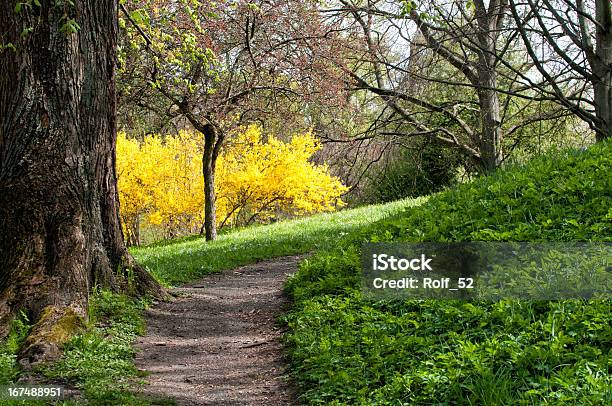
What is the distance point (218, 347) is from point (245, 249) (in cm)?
617

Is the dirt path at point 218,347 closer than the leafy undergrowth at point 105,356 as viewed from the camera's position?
No

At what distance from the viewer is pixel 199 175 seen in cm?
2177

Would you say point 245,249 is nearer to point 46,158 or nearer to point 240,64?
point 240,64

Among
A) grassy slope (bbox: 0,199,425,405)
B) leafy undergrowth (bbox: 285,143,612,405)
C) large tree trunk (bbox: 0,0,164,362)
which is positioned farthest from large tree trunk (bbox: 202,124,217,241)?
large tree trunk (bbox: 0,0,164,362)

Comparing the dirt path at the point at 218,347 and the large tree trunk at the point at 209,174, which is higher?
the large tree trunk at the point at 209,174

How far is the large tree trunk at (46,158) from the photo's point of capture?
5.82 metres

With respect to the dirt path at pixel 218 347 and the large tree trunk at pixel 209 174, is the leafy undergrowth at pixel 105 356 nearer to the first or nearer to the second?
the dirt path at pixel 218 347

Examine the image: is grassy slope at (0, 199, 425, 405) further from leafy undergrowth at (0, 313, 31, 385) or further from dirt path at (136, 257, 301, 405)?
dirt path at (136, 257, 301, 405)

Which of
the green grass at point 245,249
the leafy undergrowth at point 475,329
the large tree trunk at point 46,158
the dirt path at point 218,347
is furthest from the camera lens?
the green grass at point 245,249

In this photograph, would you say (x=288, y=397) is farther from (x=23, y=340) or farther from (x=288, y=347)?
(x=23, y=340)

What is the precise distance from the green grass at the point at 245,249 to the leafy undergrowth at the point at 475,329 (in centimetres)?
320

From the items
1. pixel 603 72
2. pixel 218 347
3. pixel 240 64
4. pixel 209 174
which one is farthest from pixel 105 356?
pixel 209 174

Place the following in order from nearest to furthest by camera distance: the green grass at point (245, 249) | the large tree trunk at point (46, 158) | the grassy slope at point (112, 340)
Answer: the grassy slope at point (112, 340) < the large tree trunk at point (46, 158) < the green grass at point (245, 249)

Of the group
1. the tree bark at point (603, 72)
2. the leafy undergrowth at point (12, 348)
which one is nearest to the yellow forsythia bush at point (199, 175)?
the tree bark at point (603, 72)
